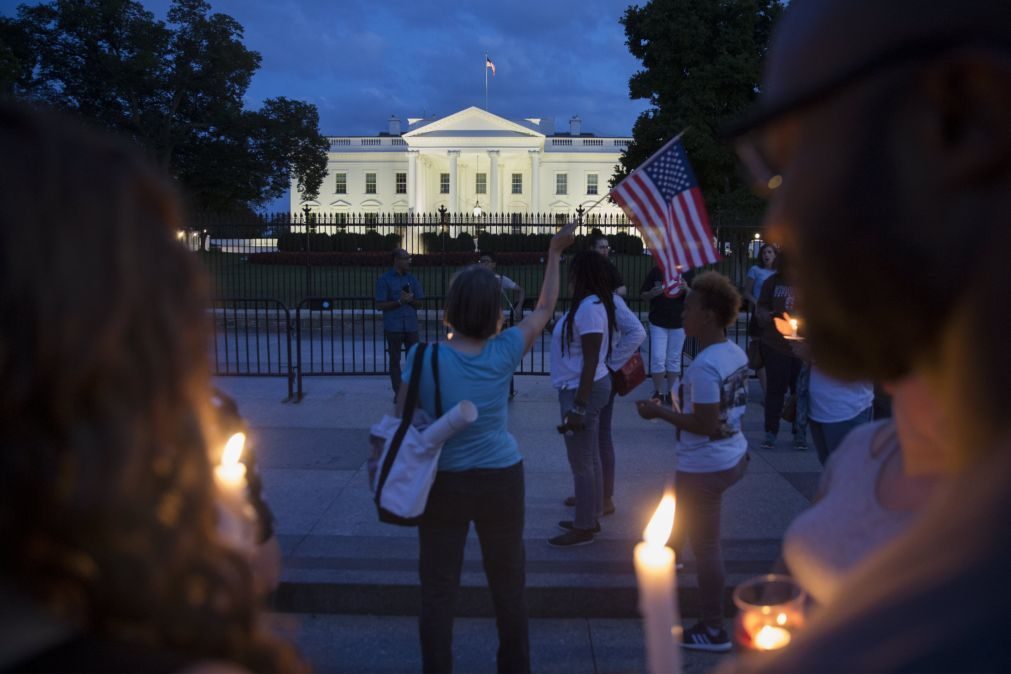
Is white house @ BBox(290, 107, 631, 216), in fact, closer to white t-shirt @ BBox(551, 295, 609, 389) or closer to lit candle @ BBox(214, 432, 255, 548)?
white t-shirt @ BBox(551, 295, 609, 389)

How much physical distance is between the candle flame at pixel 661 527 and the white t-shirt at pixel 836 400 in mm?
3846

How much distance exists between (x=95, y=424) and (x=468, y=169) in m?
83.1

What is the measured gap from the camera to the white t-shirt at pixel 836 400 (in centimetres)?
521

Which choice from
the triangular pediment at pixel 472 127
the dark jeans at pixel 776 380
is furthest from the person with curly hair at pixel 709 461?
the triangular pediment at pixel 472 127

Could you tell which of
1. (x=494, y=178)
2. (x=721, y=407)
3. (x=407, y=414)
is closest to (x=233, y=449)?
(x=407, y=414)

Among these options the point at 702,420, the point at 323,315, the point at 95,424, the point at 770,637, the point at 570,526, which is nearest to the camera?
the point at 95,424

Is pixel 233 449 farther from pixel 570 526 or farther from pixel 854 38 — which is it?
pixel 570 526

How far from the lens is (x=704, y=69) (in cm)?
3581

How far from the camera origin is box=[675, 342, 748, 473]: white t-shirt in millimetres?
4418

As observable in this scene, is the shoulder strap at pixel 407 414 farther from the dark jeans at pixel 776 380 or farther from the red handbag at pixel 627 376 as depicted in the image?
the dark jeans at pixel 776 380

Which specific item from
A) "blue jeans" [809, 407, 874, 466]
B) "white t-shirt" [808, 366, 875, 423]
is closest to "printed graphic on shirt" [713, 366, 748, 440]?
"white t-shirt" [808, 366, 875, 423]

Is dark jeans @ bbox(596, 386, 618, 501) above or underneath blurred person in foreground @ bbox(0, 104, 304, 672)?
underneath

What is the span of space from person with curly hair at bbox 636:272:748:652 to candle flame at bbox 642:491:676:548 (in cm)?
270

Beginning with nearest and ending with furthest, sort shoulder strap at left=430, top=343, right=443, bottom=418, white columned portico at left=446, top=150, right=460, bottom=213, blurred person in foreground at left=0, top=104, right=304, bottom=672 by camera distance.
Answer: blurred person in foreground at left=0, top=104, right=304, bottom=672 → shoulder strap at left=430, top=343, right=443, bottom=418 → white columned portico at left=446, top=150, right=460, bottom=213
